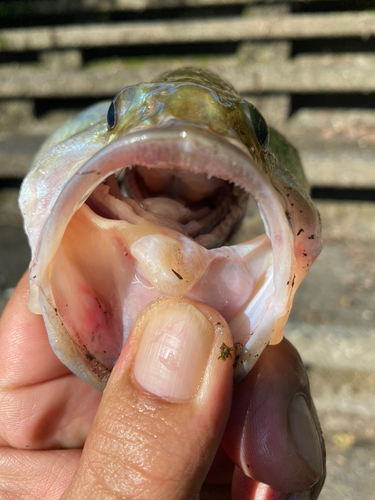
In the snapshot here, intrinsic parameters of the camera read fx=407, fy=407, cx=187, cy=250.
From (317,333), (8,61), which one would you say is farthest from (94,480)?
(8,61)

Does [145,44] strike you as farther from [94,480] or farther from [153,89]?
[94,480]

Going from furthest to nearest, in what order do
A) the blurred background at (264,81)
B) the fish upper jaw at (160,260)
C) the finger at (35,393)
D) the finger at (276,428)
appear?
1. the blurred background at (264,81)
2. the finger at (35,393)
3. the finger at (276,428)
4. the fish upper jaw at (160,260)

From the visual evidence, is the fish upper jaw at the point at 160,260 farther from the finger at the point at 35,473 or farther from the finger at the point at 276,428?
the finger at the point at 35,473

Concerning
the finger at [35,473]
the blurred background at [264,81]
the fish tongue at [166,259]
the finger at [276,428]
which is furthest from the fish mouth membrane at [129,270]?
the blurred background at [264,81]

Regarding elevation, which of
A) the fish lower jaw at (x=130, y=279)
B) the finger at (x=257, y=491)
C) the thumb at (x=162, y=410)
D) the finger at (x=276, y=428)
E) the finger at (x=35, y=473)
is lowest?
the finger at (x=257, y=491)

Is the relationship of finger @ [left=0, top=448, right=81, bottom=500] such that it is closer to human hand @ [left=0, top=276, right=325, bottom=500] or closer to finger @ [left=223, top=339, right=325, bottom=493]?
human hand @ [left=0, top=276, right=325, bottom=500]
